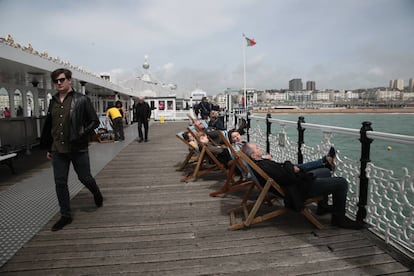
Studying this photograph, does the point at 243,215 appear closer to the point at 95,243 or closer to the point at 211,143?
the point at 95,243

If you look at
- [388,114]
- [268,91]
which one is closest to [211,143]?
[388,114]

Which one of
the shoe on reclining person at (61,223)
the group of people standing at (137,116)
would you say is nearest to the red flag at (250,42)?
the group of people standing at (137,116)

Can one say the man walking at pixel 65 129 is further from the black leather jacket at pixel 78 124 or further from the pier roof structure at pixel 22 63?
the pier roof structure at pixel 22 63

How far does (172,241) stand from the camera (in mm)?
2420

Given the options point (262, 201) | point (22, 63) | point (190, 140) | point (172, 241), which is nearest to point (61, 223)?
point (172, 241)

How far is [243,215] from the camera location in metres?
2.92

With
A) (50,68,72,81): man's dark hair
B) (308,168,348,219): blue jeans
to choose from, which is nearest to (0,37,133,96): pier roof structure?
(50,68,72,81): man's dark hair

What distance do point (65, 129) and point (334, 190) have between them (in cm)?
244

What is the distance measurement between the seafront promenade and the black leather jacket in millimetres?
790

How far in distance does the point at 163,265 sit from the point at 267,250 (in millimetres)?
794

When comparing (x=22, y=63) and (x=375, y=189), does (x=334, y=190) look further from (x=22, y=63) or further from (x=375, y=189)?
(x=22, y=63)

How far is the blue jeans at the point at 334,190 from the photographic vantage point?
8.19 feet

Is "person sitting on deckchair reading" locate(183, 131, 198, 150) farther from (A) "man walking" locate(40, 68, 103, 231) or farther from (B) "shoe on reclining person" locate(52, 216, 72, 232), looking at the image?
(B) "shoe on reclining person" locate(52, 216, 72, 232)

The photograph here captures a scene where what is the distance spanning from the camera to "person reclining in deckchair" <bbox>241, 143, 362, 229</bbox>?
→ 246 centimetres
